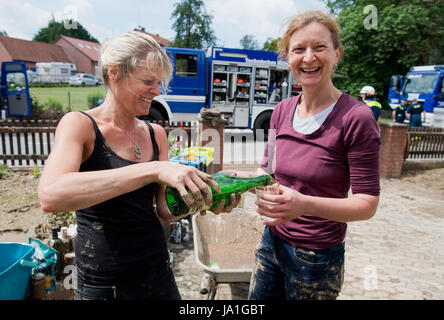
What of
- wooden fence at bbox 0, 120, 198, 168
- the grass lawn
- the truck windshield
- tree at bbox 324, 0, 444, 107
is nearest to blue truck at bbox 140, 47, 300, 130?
wooden fence at bbox 0, 120, 198, 168

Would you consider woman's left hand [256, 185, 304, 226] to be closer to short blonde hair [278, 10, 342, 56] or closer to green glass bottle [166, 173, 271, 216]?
green glass bottle [166, 173, 271, 216]

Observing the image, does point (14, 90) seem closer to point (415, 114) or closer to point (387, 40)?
point (415, 114)

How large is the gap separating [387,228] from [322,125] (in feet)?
15.8

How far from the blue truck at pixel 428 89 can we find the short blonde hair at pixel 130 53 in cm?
1773

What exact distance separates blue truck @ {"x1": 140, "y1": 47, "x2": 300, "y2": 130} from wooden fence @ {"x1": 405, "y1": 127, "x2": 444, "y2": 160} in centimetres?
524

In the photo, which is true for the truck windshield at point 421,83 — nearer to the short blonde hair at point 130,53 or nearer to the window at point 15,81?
the short blonde hair at point 130,53

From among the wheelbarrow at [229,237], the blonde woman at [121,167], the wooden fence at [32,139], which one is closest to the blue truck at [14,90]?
the wooden fence at [32,139]

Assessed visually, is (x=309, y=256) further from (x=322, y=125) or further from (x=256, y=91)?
(x=256, y=91)

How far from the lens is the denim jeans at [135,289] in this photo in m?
1.51

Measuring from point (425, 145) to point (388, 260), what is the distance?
6.76m

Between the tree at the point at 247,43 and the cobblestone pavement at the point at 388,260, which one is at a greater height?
the tree at the point at 247,43

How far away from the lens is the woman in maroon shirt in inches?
56.9

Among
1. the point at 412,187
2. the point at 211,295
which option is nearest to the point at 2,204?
the point at 211,295

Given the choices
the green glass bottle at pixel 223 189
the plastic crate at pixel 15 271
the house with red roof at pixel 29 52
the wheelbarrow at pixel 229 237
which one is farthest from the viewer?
the house with red roof at pixel 29 52
